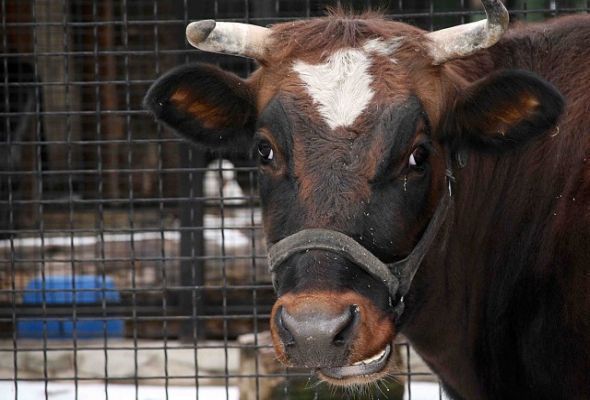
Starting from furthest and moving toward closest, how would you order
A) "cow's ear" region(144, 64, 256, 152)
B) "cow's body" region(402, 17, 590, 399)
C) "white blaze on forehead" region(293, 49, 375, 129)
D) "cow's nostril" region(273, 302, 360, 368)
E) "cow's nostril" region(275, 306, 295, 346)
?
"cow's ear" region(144, 64, 256, 152) < "cow's body" region(402, 17, 590, 399) < "white blaze on forehead" region(293, 49, 375, 129) < "cow's nostril" region(275, 306, 295, 346) < "cow's nostril" region(273, 302, 360, 368)

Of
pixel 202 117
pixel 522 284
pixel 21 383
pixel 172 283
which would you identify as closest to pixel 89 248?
pixel 172 283

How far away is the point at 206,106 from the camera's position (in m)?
4.84

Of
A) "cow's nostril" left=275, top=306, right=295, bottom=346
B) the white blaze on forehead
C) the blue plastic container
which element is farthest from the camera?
the blue plastic container

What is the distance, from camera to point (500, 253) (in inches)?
190

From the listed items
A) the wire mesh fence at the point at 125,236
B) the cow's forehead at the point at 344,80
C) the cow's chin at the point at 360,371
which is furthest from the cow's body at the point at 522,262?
the wire mesh fence at the point at 125,236

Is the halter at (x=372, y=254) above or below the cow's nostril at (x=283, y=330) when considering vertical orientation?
above

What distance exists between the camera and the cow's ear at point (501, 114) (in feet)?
14.5

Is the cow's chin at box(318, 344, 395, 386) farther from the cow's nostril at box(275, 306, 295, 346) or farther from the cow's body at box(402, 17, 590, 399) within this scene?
the cow's body at box(402, 17, 590, 399)

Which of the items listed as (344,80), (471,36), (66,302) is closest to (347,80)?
(344,80)

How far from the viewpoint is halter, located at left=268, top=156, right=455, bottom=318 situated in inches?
157

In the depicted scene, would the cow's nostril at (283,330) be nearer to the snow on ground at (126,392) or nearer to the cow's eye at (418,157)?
the cow's eye at (418,157)

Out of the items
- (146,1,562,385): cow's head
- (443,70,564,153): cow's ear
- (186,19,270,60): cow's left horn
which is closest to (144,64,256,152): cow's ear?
(146,1,562,385): cow's head

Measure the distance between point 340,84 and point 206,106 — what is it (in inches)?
32.2

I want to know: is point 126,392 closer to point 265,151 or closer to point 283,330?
point 265,151
